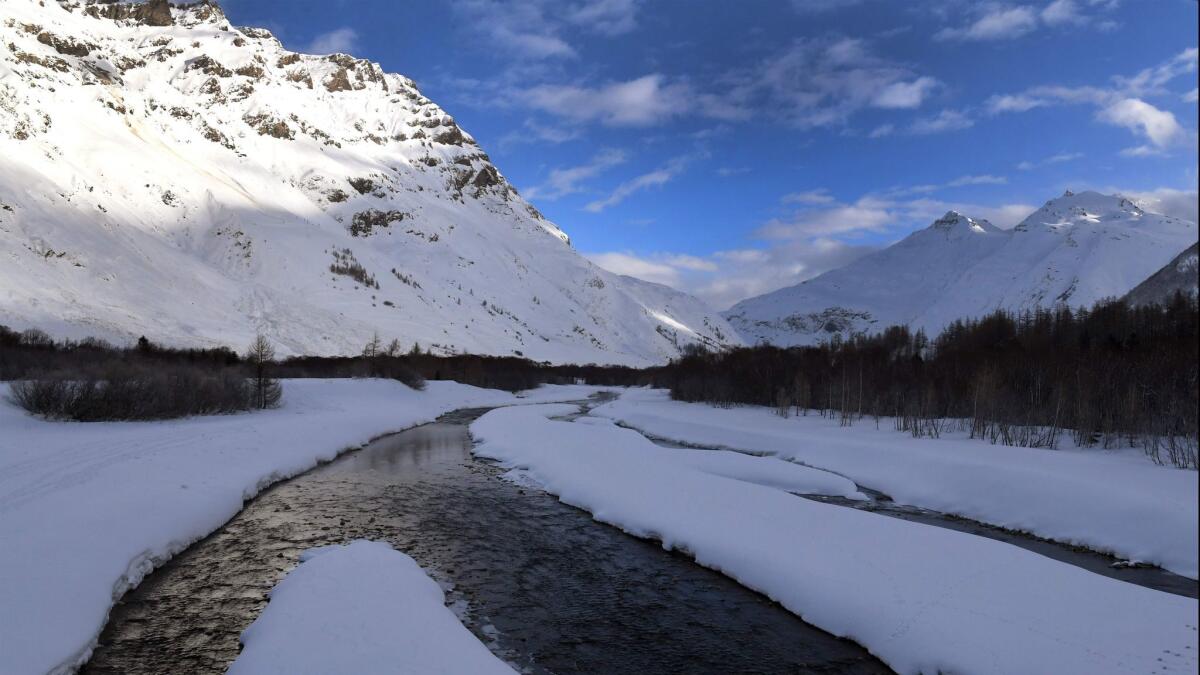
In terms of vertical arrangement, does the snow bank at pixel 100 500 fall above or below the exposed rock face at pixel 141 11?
below

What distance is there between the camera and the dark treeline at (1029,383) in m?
15.8

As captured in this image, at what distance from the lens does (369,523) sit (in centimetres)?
1288

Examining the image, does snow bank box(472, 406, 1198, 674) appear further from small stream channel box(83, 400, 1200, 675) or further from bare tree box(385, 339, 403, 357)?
bare tree box(385, 339, 403, 357)

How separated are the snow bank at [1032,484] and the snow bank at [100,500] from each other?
36.7 feet

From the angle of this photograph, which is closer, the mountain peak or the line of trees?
the line of trees

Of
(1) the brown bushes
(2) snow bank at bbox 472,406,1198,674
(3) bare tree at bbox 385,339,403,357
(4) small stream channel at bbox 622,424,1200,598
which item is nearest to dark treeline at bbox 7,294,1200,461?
(1) the brown bushes

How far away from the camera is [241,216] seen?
97.6m

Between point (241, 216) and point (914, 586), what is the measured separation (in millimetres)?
111469

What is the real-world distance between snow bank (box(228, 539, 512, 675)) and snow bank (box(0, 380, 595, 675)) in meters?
2.05

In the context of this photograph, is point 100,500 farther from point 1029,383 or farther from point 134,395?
point 1029,383

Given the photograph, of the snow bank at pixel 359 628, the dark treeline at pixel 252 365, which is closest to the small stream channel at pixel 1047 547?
the snow bank at pixel 359 628

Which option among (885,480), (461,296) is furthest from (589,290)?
(885,480)

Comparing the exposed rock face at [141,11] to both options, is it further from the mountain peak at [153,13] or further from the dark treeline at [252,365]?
the dark treeline at [252,365]

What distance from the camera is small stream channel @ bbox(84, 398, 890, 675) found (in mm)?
7336
